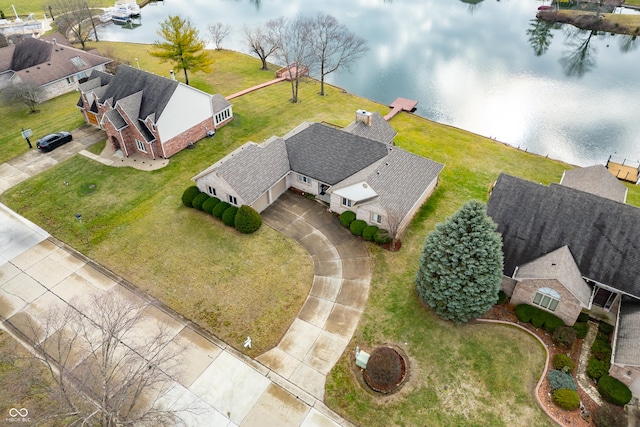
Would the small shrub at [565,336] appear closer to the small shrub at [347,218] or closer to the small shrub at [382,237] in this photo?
the small shrub at [382,237]

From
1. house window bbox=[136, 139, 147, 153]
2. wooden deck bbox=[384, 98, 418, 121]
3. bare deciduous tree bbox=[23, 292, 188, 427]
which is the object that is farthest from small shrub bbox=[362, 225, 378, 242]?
house window bbox=[136, 139, 147, 153]

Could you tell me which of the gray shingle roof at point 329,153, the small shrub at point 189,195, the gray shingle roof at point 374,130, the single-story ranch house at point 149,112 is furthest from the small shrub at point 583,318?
the single-story ranch house at point 149,112

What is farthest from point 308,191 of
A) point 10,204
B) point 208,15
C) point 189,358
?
point 208,15

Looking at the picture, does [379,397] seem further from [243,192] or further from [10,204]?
[10,204]

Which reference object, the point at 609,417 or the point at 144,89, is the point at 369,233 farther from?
the point at 144,89

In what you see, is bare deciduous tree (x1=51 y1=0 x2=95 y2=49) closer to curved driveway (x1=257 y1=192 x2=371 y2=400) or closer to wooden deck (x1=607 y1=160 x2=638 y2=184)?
curved driveway (x1=257 y1=192 x2=371 y2=400)

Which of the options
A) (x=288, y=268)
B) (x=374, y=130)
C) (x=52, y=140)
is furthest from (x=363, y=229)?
(x=52, y=140)
